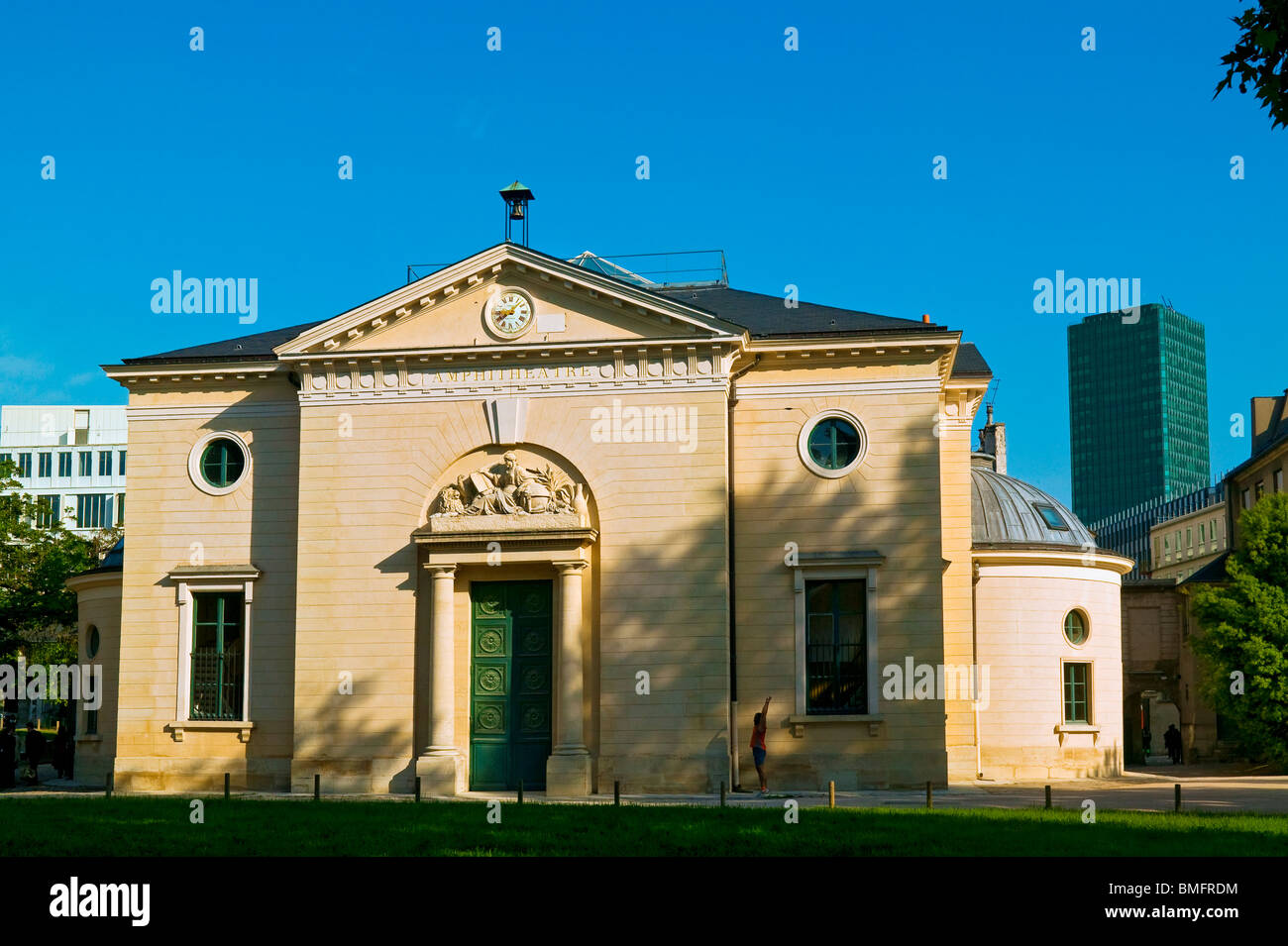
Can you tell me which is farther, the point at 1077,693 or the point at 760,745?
the point at 1077,693

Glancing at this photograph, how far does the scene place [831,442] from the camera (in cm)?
3128

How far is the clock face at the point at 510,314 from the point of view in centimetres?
3156

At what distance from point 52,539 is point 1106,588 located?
36241mm

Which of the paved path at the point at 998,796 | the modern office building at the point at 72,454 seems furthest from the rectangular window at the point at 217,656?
the modern office building at the point at 72,454

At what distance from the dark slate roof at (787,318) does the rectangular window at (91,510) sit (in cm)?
7896

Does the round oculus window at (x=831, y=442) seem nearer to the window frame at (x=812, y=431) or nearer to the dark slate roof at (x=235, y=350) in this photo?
the window frame at (x=812, y=431)

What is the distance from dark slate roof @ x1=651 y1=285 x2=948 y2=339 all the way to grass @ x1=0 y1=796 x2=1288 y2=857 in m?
11.6

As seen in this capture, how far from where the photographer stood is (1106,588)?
4000 cm

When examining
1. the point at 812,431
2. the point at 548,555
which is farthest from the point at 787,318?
the point at 548,555

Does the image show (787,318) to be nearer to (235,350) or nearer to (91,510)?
(235,350)

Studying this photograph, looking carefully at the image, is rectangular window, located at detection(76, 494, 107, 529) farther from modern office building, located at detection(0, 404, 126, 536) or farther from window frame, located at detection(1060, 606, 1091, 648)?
window frame, located at detection(1060, 606, 1091, 648)

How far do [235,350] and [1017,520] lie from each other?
21039mm

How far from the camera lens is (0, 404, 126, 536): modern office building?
105 m
